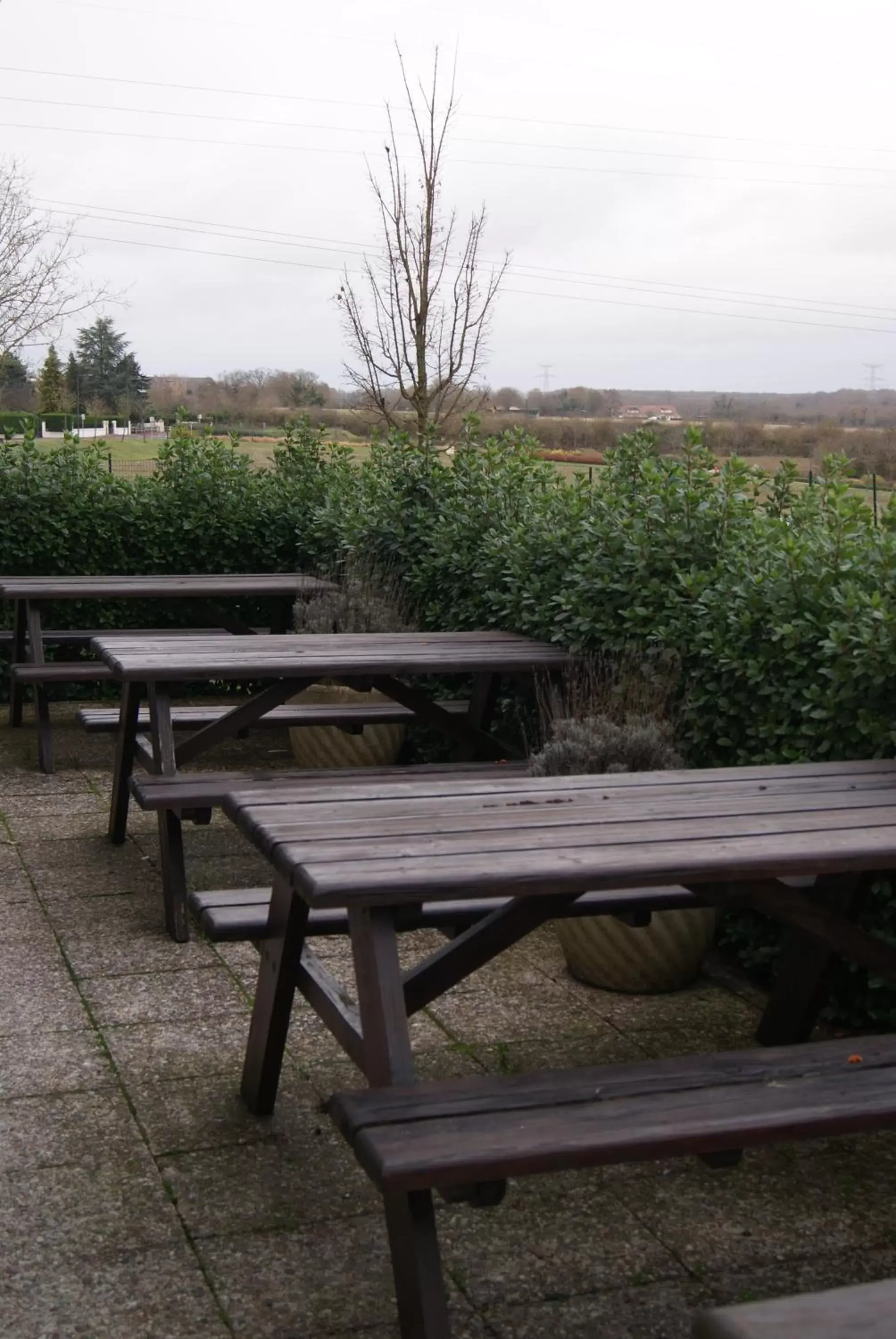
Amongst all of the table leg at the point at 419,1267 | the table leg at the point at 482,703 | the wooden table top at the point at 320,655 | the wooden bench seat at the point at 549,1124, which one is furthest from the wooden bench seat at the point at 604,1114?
the table leg at the point at 482,703

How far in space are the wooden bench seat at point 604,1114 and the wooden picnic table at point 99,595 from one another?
4.74 metres

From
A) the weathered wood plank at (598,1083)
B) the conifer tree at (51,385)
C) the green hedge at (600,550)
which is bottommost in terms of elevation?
the weathered wood plank at (598,1083)

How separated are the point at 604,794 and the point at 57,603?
5.93 metres

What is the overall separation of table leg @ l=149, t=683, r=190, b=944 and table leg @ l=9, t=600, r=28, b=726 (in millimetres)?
2644

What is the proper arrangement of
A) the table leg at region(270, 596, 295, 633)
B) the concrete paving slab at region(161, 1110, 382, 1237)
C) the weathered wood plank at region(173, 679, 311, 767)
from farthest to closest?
1. the table leg at region(270, 596, 295, 633)
2. the weathered wood plank at region(173, 679, 311, 767)
3. the concrete paving slab at region(161, 1110, 382, 1237)

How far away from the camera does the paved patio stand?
2.42 meters

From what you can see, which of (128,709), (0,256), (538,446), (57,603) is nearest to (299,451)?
(57,603)

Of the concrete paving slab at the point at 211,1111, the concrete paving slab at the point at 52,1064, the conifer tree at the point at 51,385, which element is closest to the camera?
the concrete paving slab at the point at 211,1111

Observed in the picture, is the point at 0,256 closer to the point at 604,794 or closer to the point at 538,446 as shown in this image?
the point at 538,446

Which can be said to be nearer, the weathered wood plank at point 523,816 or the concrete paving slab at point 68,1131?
the weathered wood plank at point 523,816

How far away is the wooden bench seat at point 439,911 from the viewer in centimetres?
304

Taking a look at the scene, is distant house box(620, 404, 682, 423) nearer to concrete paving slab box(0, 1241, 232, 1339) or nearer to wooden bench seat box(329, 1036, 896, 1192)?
wooden bench seat box(329, 1036, 896, 1192)

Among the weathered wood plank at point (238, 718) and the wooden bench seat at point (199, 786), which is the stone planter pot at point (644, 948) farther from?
the weathered wood plank at point (238, 718)

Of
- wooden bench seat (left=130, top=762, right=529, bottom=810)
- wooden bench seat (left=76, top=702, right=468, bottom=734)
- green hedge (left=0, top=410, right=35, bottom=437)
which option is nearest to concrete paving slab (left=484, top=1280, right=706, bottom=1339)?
wooden bench seat (left=130, top=762, right=529, bottom=810)
